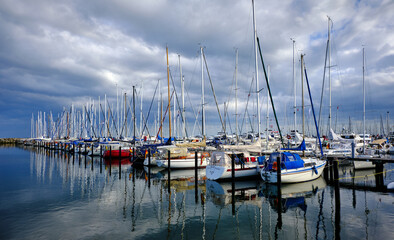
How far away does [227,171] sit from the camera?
21469 mm

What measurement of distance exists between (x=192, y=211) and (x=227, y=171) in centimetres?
798

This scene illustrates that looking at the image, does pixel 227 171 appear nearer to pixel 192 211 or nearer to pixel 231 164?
pixel 231 164

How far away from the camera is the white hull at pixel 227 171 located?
21.4m

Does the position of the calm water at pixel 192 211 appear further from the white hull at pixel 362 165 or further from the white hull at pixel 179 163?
the white hull at pixel 179 163

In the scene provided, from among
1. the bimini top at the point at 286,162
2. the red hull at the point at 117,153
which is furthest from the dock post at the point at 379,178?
the red hull at the point at 117,153

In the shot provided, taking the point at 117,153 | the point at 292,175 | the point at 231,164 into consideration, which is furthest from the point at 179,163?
the point at 117,153

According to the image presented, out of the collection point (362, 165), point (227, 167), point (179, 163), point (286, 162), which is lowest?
point (362, 165)

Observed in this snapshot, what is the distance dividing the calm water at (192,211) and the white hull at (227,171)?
781mm

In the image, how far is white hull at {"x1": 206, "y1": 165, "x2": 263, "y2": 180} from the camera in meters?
21.4

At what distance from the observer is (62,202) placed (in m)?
16.4

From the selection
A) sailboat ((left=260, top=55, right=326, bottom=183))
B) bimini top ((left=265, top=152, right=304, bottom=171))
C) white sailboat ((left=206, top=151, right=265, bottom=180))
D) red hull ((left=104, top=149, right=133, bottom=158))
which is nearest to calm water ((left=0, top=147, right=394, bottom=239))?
sailboat ((left=260, top=55, right=326, bottom=183))

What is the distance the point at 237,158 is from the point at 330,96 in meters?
18.5

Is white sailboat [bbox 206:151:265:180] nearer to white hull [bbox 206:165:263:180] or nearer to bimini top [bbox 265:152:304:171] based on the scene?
white hull [bbox 206:165:263:180]

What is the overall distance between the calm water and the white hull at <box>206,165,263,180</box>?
2.56 feet
